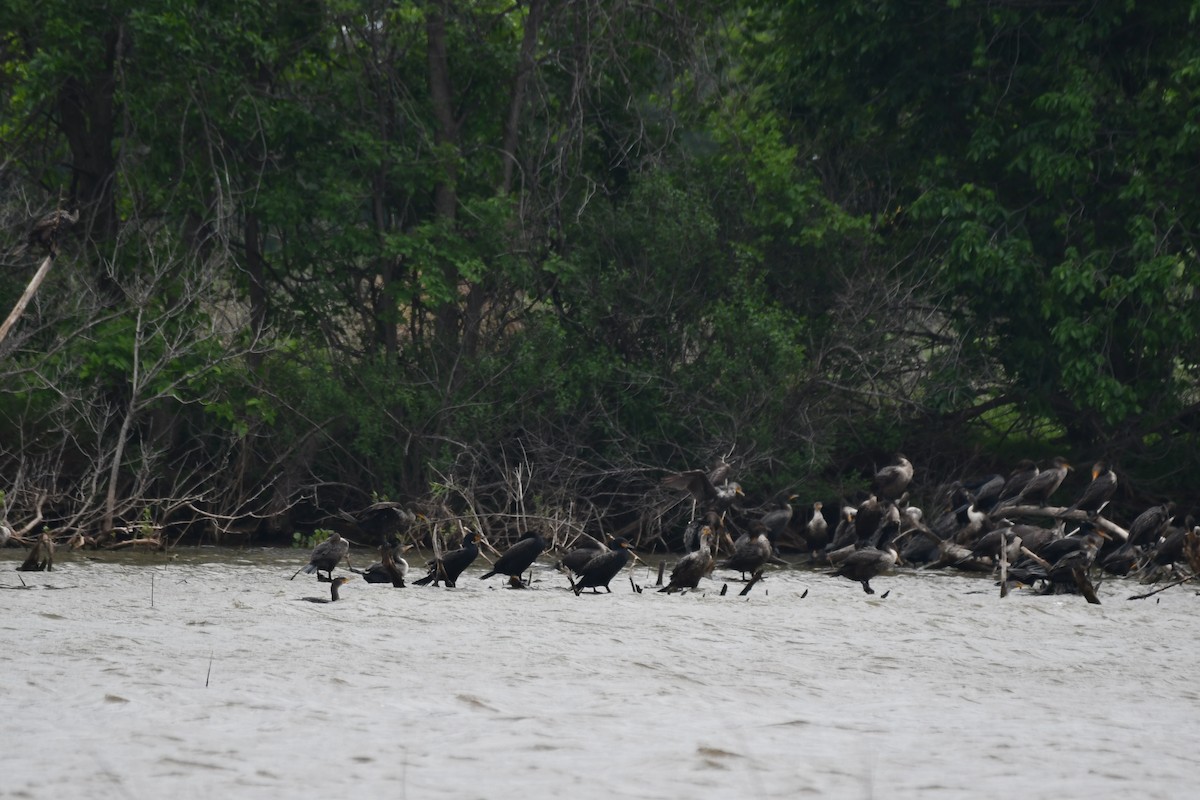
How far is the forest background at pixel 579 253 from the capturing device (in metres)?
20.1

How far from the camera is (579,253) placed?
2245cm

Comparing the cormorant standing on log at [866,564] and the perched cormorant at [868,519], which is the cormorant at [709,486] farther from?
the cormorant standing on log at [866,564]

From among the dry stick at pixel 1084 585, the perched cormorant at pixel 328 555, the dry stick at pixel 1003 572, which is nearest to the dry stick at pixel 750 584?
the dry stick at pixel 1003 572

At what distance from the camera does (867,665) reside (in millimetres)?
10906

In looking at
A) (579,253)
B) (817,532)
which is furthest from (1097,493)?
(579,253)

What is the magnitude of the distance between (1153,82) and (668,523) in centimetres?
879

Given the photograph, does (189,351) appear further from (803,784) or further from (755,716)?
(803,784)

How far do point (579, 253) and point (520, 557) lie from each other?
8.10 metres

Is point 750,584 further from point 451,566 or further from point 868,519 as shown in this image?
point 868,519

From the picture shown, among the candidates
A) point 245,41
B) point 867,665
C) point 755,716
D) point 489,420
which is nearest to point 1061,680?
point 867,665

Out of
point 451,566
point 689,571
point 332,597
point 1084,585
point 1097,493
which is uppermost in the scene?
point 1097,493

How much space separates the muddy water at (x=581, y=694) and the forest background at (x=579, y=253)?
6.04 metres

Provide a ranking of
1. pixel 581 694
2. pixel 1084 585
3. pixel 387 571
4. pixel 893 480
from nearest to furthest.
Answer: pixel 581 694
pixel 1084 585
pixel 387 571
pixel 893 480

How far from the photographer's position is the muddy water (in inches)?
272
